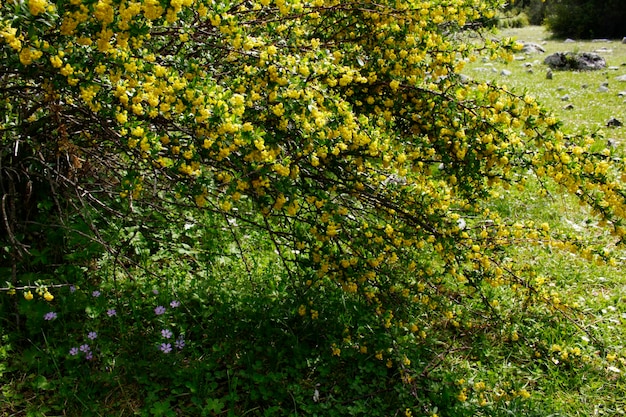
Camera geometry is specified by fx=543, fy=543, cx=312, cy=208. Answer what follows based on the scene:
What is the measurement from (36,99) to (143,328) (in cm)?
132

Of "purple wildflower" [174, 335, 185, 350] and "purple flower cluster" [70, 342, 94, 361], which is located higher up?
"purple flower cluster" [70, 342, 94, 361]

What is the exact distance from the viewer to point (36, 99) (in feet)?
9.04

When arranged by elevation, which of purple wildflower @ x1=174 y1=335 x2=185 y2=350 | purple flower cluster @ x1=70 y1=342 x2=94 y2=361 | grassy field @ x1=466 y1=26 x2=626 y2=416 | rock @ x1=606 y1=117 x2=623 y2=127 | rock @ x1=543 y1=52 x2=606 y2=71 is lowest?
rock @ x1=543 y1=52 x2=606 y2=71

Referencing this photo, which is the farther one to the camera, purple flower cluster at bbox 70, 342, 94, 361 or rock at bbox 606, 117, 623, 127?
rock at bbox 606, 117, 623, 127

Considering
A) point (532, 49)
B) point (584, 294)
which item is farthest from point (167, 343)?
point (532, 49)

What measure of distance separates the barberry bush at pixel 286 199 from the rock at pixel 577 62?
35.6 feet

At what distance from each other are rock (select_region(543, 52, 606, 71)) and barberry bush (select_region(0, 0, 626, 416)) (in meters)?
10.8

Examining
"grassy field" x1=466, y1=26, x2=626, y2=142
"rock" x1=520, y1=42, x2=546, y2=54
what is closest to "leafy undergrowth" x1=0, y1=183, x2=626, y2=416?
"grassy field" x1=466, y1=26, x2=626, y2=142

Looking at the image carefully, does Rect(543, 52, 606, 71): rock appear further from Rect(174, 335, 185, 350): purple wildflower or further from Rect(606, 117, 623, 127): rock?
Rect(174, 335, 185, 350): purple wildflower

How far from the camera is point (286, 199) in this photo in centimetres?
243

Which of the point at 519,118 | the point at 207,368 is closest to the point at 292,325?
the point at 207,368

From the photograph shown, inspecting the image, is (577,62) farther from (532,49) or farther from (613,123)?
(613,123)

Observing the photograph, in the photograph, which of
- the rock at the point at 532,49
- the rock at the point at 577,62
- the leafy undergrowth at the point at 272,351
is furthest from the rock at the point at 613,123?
the rock at the point at 532,49

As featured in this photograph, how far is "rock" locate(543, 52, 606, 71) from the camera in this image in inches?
492
